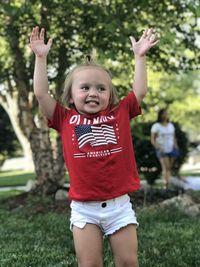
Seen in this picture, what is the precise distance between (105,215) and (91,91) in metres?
0.77

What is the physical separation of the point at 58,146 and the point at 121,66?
243cm

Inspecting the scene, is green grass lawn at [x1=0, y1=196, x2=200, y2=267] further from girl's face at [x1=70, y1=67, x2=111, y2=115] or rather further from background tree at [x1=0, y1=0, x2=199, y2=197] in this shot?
background tree at [x1=0, y1=0, x2=199, y2=197]

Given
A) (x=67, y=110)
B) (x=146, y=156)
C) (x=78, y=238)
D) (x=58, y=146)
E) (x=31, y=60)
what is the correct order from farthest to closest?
(x=146, y=156) < (x=58, y=146) < (x=31, y=60) < (x=67, y=110) < (x=78, y=238)

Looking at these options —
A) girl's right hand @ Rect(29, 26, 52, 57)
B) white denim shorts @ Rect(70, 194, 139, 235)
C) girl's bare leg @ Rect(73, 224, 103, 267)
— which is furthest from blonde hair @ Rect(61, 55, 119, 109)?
girl's bare leg @ Rect(73, 224, 103, 267)

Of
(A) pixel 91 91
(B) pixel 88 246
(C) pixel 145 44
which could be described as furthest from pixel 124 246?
(C) pixel 145 44

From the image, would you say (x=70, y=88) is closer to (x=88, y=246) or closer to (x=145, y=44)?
(x=145, y=44)

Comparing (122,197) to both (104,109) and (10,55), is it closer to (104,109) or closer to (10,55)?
(104,109)

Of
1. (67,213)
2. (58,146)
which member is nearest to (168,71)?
(58,146)

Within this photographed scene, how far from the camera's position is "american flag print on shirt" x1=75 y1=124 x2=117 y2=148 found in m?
3.18

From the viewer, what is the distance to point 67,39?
331 inches

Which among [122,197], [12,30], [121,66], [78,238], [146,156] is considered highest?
[12,30]

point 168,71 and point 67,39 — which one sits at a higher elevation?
point 67,39

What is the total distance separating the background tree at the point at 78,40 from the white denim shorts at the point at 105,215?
135 inches

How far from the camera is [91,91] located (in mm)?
3244
